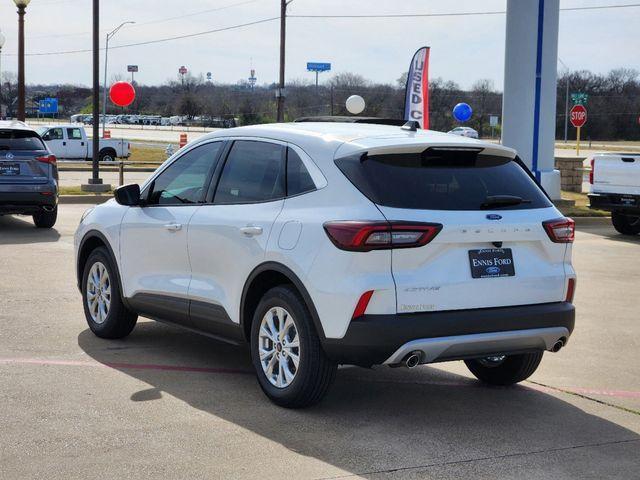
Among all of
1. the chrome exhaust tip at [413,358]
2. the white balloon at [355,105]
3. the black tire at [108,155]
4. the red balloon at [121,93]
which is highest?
the red balloon at [121,93]

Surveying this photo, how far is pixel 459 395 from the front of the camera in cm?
662

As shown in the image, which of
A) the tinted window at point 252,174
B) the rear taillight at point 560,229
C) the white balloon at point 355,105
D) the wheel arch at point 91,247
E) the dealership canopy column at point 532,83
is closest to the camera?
the rear taillight at point 560,229

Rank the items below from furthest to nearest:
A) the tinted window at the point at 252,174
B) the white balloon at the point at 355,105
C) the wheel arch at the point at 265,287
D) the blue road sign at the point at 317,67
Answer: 1. the blue road sign at the point at 317,67
2. the white balloon at the point at 355,105
3. the tinted window at the point at 252,174
4. the wheel arch at the point at 265,287

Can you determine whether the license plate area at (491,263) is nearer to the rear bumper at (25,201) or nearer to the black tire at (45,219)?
the rear bumper at (25,201)

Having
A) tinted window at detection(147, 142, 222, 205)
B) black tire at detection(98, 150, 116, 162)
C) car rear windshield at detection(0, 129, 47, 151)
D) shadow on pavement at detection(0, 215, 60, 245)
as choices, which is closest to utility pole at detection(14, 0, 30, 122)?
black tire at detection(98, 150, 116, 162)

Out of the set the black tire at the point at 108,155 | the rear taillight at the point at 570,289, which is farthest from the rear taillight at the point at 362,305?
the black tire at the point at 108,155

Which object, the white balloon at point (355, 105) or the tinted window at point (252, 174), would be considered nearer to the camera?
the tinted window at point (252, 174)

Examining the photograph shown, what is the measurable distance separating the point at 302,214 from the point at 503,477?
Answer: 1.93m

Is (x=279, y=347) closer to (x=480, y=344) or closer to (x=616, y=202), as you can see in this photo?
(x=480, y=344)

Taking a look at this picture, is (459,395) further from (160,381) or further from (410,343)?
(160,381)

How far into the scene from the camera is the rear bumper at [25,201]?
15.5 metres

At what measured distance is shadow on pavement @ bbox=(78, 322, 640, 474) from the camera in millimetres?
5359

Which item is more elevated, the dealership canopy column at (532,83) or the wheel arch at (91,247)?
the dealership canopy column at (532,83)

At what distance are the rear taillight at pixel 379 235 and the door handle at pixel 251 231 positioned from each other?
28.4 inches
